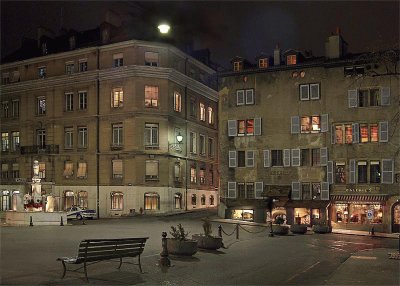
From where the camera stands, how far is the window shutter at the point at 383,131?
44094 millimetres

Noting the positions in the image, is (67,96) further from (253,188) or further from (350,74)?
(350,74)

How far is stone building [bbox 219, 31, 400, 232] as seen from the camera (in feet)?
146

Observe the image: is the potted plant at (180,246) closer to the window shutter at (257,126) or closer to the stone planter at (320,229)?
the stone planter at (320,229)

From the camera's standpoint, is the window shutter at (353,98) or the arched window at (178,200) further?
the arched window at (178,200)

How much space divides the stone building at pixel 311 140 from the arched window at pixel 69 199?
16.9m

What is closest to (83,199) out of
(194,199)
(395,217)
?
(194,199)

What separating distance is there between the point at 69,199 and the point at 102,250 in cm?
4324

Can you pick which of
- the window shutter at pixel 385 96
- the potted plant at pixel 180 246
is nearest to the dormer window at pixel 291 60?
the window shutter at pixel 385 96

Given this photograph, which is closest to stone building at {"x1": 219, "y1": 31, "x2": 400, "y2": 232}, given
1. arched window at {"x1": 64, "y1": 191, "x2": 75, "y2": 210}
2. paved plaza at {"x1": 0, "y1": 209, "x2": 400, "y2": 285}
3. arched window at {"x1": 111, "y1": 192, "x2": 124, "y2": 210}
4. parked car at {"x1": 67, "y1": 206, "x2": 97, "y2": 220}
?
arched window at {"x1": 111, "y1": 192, "x2": 124, "y2": 210}

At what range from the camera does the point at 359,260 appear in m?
20.0

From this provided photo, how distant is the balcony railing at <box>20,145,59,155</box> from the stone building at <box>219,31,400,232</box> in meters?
19.3

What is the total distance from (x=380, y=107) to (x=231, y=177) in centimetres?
1450

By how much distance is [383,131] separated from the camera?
44.2m

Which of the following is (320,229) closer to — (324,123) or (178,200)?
(324,123)
